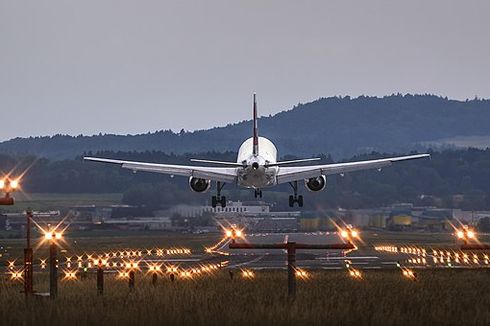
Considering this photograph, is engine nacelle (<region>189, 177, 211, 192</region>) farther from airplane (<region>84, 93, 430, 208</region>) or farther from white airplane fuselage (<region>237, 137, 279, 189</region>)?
white airplane fuselage (<region>237, 137, 279, 189</region>)

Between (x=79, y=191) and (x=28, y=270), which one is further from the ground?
(x=79, y=191)

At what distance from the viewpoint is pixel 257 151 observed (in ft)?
275

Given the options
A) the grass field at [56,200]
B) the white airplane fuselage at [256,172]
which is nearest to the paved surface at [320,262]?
the white airplane fuselage at [256,172]

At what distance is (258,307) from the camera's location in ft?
86.9

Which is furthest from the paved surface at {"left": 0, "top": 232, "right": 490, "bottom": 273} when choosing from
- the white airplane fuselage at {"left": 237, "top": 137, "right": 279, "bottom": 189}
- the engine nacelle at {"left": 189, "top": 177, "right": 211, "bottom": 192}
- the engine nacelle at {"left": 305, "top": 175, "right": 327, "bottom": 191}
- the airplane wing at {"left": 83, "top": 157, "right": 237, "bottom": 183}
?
the airplane wing at {"left": 83, "top": 157, "right": 237, "bottom": 183}

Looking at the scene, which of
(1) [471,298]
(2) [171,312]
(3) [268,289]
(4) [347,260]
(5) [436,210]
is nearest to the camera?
(2) [171,312]

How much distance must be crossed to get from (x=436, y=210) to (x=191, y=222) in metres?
52.7

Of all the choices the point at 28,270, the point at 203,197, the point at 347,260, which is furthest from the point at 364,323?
the point at 203,197

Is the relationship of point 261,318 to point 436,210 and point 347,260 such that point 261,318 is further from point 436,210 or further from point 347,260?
point 436,210

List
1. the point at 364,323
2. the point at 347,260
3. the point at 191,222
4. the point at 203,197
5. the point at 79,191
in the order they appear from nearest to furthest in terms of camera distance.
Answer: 1. the point at 364,323
2. the point at 347,260
3. the point at 191,222
4. the point at 203,197
5. the point at 79,191

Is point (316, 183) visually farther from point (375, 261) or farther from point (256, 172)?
point (375, 261)

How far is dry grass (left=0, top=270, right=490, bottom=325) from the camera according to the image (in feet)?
80.6

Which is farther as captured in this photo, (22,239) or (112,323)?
(22,239)

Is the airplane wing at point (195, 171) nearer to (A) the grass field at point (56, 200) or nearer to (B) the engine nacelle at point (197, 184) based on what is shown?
(B) the engine nacelle at point (197, 184)
